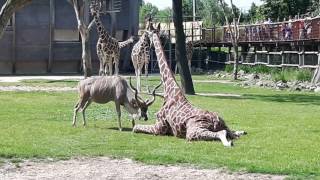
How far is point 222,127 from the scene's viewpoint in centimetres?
1326

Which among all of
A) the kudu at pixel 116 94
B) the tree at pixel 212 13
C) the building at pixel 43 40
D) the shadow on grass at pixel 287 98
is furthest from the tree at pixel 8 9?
the tree at pixel 212 13

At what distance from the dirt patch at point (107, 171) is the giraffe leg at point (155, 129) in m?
3.32

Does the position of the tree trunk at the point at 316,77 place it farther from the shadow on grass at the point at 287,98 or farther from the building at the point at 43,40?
the building at the point at 43,40

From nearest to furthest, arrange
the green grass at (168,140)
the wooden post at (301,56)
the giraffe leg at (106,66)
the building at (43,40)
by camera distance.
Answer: the green grass at (168,140)
the giraffe leg at (106,66)
the wooden post at (301,56)
the building at (43,40)

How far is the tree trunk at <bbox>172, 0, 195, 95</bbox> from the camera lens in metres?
25.8

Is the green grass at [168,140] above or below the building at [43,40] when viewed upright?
below

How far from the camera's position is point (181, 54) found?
1026 inches

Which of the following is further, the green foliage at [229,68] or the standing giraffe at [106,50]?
the green foliage at [229,68]

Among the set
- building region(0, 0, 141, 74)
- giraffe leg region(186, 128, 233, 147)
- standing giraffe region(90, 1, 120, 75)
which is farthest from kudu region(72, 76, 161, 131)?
building region(0, 0, 141, 74)

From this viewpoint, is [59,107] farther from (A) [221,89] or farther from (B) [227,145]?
(A) [221,89]

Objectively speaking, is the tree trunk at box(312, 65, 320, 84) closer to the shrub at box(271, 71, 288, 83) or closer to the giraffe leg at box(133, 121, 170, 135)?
the shrub at box(271, 71, 288, 83)

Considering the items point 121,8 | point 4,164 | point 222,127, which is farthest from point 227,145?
point 121,8

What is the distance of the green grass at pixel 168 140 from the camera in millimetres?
10820

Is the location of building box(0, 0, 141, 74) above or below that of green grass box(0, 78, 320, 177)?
above
